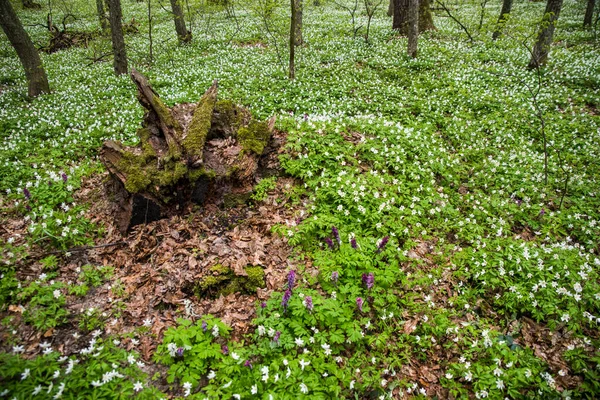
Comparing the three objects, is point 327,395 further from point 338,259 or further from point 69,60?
point 69,60

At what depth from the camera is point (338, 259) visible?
5.10 metres

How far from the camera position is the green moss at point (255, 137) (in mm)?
6941

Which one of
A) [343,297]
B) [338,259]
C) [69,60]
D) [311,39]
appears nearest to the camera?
[343,297]

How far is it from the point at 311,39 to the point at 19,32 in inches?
587

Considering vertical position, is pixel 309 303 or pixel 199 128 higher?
pixel 199 128

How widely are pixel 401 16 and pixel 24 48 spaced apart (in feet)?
67.8

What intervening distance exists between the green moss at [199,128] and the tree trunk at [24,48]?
9434 millimetres

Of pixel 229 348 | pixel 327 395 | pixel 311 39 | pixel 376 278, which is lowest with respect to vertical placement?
pixel 327 395

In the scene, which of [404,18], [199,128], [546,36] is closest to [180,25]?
[404,18]

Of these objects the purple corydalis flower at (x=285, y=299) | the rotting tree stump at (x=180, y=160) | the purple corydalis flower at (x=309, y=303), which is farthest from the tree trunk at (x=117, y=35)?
the purple corydalis flower at (x=309, y=303)

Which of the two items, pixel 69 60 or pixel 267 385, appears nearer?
pixel 267 385

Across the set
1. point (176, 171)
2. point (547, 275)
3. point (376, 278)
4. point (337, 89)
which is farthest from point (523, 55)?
point (176, 171)

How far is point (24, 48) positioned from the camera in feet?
37.2

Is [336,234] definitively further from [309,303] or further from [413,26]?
[413,26]
